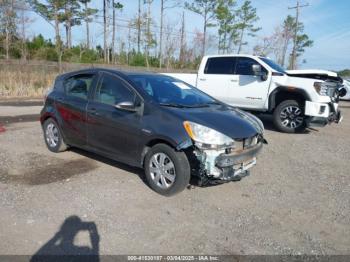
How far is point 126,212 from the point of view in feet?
13.1

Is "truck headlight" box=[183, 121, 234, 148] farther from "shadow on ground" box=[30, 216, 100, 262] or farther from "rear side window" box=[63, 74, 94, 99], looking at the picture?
"rear side window" box=[63, 74, 94, 99]

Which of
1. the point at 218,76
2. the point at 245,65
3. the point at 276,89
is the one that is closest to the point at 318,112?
the point at 276,89

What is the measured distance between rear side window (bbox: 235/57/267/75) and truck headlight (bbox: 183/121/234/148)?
5.53m

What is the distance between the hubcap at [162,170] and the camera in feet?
14.4

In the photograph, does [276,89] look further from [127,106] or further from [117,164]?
[127,106]

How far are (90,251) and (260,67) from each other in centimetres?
727

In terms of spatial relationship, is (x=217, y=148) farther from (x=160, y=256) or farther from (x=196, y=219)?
(x=160, y=256)

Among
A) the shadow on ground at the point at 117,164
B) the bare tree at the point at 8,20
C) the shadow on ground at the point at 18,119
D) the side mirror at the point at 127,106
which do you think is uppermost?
the bare tree at the point at 8,20

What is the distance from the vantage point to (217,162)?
4.18 meters

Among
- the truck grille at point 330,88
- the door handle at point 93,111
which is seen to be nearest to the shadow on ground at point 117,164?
the door handle at point 93,111

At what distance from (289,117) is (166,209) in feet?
19.1

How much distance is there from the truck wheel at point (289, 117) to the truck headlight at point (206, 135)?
5.04 metres

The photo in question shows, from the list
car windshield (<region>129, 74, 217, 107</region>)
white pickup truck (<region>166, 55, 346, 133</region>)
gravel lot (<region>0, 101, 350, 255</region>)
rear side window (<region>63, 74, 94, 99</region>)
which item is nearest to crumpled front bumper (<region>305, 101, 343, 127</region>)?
white pickup truck (<region>166, 55, 346, 133</region>)

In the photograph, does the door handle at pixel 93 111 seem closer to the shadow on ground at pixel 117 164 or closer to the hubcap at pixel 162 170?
the shadow on ground at pixel 117 164
